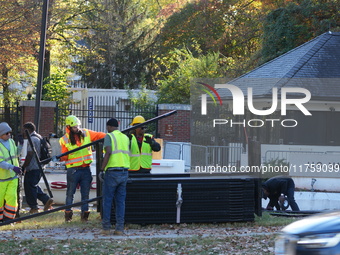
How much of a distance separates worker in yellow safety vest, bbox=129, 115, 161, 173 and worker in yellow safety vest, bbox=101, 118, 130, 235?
1784 millimetres

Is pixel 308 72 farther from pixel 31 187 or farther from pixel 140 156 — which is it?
pixel 31 187

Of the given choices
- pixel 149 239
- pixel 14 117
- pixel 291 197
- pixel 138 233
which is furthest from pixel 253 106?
pixel 14 117

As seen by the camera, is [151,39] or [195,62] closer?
[195,62]

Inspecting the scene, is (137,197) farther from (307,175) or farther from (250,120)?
(307,175)

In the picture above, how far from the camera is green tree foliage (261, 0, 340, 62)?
3152cm

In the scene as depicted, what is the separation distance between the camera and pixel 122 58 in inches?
1996

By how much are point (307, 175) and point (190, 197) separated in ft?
33.9

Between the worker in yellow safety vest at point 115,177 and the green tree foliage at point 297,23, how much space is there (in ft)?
75.5

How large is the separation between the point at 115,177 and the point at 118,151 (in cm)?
41

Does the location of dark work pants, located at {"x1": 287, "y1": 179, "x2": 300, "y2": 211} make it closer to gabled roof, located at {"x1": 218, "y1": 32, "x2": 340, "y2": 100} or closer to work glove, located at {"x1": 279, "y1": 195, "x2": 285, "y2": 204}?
work glove, located at {"x1": 279, "y1": 195, "x2": 285, "y2": 204}

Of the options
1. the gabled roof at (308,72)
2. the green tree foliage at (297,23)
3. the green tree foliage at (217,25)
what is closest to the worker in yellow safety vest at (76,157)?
the gabled roof at (308,72)

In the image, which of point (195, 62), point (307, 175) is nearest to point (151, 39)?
point (195, 62)

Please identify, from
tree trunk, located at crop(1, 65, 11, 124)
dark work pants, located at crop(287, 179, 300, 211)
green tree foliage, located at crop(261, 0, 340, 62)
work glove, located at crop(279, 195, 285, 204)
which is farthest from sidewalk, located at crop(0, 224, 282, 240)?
green tree foliage, located at crop(261, 0, 340, 62)

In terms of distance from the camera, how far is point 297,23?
32.1 m
